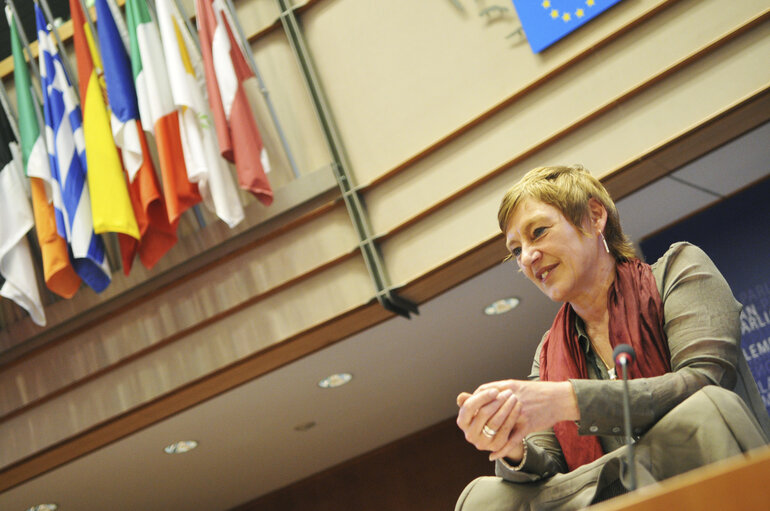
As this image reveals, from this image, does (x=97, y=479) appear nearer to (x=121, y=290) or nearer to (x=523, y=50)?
(x=121, y=290)

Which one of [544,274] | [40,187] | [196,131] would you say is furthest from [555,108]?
[40,187]

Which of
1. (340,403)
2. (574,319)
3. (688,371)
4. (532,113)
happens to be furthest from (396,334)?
(688,371)

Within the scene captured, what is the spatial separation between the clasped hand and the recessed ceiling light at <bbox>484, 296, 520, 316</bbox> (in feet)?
Answer: 9.56

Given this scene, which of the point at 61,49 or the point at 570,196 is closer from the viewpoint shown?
the point at 570,196

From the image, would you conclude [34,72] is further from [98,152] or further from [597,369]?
[597,369]

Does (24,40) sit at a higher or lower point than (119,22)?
higher

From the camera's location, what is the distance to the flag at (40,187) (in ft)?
15.1

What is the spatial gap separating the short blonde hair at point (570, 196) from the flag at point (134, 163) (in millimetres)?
2755

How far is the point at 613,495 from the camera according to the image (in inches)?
58.7

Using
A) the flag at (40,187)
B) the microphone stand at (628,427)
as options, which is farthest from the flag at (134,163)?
the microphone stand at (628,427)

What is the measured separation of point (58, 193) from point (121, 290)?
0.59m

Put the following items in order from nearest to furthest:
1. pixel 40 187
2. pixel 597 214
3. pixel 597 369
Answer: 1. pixel 597 369
2. pixel 597 214
3. pixel 40 187

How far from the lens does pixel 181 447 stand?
5242 millimetres

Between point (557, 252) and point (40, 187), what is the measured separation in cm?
364
